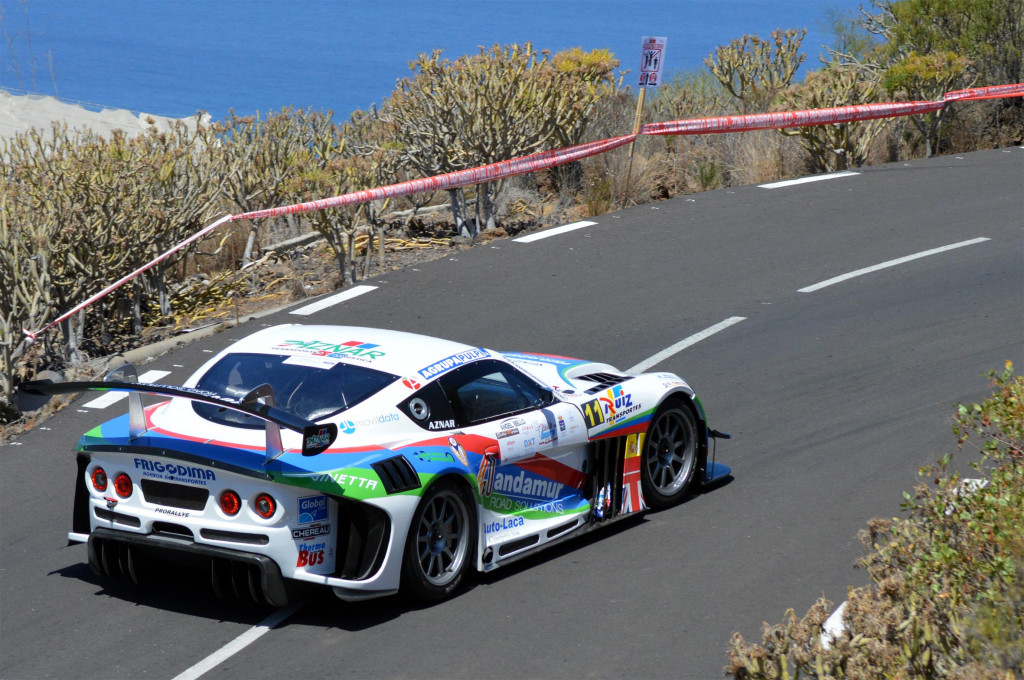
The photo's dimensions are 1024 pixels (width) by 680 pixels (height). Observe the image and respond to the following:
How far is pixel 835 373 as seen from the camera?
34.7 ft

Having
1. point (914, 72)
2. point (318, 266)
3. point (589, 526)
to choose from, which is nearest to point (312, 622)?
point (589, 526)

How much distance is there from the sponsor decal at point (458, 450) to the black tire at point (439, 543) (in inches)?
5.5

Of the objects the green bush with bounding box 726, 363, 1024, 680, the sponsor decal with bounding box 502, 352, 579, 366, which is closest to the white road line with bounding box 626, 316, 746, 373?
the sponsor decal with bounding box 502, 352, 579, 366

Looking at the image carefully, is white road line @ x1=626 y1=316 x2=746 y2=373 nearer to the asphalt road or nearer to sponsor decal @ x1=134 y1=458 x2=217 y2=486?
the asphalt road

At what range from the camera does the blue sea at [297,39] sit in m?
42.1

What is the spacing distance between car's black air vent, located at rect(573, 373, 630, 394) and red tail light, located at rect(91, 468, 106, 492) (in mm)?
3049

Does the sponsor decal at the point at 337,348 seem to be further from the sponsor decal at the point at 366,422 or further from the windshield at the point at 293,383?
the sponsor decal at the point at 366,422

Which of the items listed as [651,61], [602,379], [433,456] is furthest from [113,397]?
[651,61]

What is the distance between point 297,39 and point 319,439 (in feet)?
211

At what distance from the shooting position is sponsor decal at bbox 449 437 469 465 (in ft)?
21.3

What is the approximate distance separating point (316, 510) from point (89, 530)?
1.57 metres

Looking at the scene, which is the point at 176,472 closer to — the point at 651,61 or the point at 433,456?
the point at 433,456

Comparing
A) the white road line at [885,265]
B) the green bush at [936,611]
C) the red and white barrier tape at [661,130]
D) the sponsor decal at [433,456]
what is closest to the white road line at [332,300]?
the red and white barrier tape at [661,130]

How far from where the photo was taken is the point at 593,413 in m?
7.42
